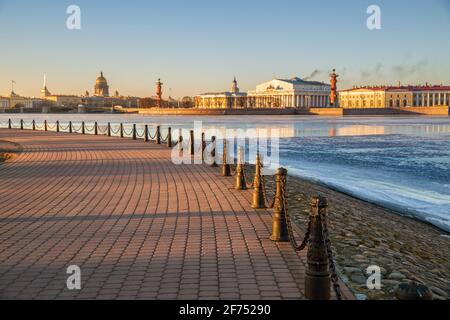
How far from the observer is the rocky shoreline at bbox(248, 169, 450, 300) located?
6225 mm

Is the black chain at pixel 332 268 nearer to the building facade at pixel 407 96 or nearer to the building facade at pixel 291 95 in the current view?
the building facade at pixel 407 96

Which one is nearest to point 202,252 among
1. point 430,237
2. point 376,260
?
point 376,260

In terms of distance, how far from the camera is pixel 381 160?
984 inches

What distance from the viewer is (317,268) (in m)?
5.12

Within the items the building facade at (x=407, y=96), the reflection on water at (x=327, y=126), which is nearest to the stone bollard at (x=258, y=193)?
the reflection on water at (x=327, y=126)

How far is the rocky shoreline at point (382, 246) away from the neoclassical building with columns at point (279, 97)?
16263 centimetres

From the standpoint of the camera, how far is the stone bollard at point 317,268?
16.7 feet

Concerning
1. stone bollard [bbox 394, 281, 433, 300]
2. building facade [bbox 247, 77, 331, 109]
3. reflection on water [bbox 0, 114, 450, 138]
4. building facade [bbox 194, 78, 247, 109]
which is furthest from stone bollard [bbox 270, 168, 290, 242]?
building facade [bbox 194, 78, 247, 109]

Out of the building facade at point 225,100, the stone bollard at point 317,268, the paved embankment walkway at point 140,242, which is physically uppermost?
the building facade at point 225,100

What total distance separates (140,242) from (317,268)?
2.97 metres

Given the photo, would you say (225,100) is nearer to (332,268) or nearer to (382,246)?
(382,246)

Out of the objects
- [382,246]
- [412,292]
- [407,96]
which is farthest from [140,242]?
[407,96]
